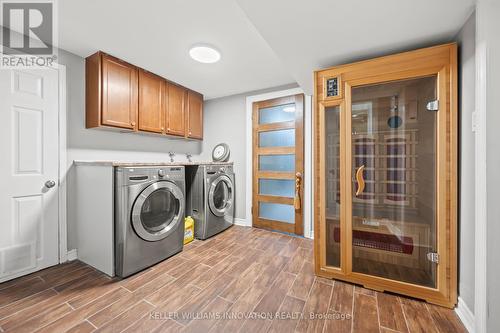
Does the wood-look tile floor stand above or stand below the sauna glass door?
below

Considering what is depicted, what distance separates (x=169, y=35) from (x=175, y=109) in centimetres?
127

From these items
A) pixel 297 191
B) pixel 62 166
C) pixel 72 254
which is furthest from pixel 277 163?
pixel 72 254

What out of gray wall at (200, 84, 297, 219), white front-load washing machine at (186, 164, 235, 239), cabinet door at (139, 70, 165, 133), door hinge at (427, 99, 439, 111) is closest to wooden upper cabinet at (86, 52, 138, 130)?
cabinet door at (139, 70, 165, 133)

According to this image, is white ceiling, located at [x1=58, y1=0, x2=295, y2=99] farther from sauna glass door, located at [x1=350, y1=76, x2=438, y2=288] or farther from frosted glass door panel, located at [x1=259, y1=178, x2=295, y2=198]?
frosted glass door panel, located at [x1=259, y1=178, x2=295, y2=198]

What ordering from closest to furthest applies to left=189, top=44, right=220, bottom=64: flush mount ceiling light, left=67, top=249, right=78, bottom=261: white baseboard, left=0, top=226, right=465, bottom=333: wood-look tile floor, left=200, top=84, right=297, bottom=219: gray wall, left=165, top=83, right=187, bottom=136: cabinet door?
1. left=0, top=226, right=465, bottom=333: wood-look tile floor
2. left=189, top=44, right=220, bottom=64: flush mount ceiling light
3. left=67, top=249, right=78, bottom=261: white baseboard
4. left=165, top=83, right=187, bottom=136: cabinet door
5. left=200, top=84, right=297, bottom=219: gray wall

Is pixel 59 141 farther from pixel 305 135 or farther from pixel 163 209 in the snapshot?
pixel 305 135

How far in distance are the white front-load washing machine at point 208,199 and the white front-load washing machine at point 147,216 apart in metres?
0.40

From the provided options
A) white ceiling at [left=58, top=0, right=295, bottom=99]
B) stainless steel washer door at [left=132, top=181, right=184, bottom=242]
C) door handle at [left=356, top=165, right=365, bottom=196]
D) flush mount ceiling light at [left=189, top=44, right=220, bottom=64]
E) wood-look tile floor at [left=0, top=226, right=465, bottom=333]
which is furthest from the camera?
flush mount ceiling light at [left=189, top=44, right=220, bottom=64]

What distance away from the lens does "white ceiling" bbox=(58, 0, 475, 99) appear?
121cm

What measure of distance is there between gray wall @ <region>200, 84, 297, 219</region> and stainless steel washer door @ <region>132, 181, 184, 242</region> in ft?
4.05

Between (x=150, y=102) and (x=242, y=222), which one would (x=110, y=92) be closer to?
(x=150, y=102)

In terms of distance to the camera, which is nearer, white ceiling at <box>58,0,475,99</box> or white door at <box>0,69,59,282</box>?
white ceiling at <box>58,0,475,99</box>

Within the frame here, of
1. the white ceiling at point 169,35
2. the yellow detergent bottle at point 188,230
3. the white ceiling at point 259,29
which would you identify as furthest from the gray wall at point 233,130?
the white ceiling at point 259,29

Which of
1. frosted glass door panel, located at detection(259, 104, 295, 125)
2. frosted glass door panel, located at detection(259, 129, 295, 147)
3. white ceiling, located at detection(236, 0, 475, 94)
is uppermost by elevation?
white ceiling, located at detection(236, 0, 475, 94)
